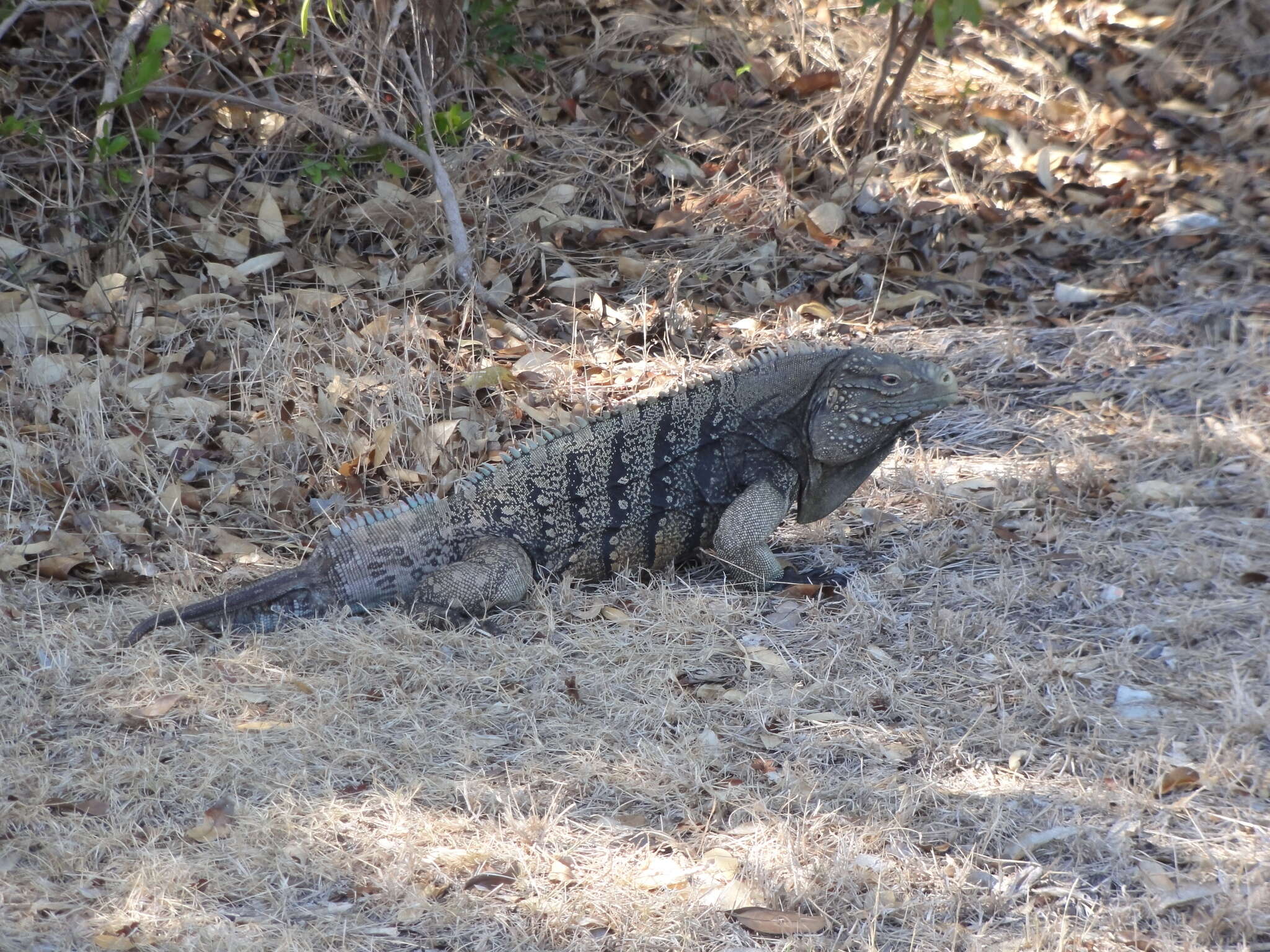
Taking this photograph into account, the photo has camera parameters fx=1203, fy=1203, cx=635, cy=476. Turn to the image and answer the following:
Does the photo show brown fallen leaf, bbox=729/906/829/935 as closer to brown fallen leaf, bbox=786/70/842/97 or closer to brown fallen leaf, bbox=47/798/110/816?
brown fallen leaf, bbox=47/798/110/816

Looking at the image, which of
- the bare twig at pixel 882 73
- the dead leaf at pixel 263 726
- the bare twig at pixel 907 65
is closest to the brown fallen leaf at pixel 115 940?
the dead leaf at pixel 263 726

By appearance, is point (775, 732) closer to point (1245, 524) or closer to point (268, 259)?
point (1245, 524)

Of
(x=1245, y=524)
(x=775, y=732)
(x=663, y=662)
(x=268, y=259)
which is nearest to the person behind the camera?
(x=775, y=732)

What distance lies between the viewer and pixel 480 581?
475 centimetres

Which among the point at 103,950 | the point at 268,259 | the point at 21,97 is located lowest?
the point at 103,950

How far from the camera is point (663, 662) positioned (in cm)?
421

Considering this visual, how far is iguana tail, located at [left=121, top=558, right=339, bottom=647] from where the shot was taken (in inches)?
177

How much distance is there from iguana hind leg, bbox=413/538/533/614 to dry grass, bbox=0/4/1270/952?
0.10 metres

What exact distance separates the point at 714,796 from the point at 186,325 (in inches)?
167

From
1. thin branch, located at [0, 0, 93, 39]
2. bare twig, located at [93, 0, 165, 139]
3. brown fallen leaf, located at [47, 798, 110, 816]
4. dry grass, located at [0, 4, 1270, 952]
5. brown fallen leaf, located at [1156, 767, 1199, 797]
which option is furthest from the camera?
bare twig, located at [93, 0, 165, 139]

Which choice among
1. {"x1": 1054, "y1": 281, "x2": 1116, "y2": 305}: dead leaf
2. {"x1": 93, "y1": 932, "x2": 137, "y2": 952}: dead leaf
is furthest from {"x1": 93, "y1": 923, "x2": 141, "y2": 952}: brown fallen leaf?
{"x1": 1054, "y1": 281, "x2": 1116, "y2": 305}: dead leaf

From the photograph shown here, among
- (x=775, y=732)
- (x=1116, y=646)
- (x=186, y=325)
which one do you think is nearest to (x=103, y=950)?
(x=775, y=732)

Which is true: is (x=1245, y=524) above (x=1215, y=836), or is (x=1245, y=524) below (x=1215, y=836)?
above

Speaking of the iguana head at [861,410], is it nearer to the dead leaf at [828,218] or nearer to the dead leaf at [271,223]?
the dead leaf at [828,218]
